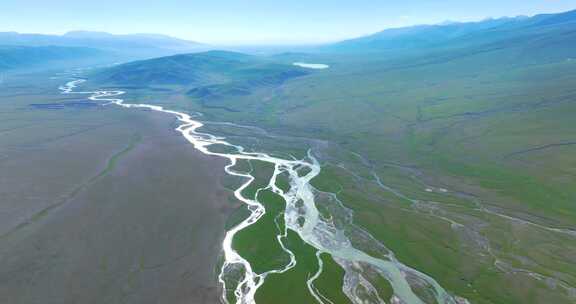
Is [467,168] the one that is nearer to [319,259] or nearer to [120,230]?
[319,259]

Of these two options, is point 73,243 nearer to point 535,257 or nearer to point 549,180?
point 535,257

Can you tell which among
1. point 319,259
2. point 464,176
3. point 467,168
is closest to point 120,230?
point 319,259

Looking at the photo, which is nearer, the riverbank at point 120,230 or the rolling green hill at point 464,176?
the riverbank at point 120,230

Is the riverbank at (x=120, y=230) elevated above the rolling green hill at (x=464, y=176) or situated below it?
below

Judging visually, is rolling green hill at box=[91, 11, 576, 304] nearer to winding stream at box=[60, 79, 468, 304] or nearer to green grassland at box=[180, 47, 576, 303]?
green grassland at box=[180, 47, 576, 303]

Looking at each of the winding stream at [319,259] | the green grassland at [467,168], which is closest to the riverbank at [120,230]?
the winding stream at [319,259]

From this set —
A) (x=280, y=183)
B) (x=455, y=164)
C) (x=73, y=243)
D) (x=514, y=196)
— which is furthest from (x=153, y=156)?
(x=514, y=196)

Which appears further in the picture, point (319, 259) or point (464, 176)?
point (464, 176)

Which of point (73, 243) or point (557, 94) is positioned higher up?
point (557, 94)

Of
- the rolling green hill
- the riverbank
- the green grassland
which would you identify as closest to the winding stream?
the rolling green hill

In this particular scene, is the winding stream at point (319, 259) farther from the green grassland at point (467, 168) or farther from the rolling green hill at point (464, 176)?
the green grassland at point (467, 168)

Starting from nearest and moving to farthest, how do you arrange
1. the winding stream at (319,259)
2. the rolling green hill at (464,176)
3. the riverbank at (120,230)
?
the winding stream at (319,259), the riverbank at (120,230), the rolling green hill at (464,176)
